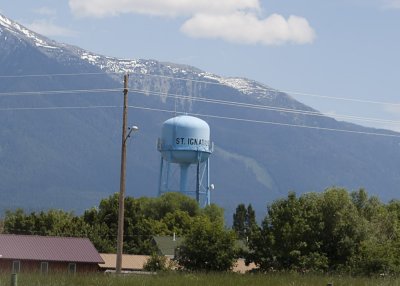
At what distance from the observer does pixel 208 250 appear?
68438 mm

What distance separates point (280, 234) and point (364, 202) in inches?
548

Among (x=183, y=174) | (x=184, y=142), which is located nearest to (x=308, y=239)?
(x=184, y=142)

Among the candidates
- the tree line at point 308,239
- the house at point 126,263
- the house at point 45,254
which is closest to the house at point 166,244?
the house at point 126,263

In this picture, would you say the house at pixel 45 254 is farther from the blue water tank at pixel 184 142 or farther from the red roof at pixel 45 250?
the blue water tank at pixel 184 142

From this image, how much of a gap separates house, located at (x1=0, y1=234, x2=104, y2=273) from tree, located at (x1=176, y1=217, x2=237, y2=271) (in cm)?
943

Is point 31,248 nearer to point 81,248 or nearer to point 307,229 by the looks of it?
point 81,248

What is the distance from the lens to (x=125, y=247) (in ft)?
342

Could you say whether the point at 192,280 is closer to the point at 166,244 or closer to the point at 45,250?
A: the point at 45,250

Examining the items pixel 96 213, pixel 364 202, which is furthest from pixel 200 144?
pixel 364 202

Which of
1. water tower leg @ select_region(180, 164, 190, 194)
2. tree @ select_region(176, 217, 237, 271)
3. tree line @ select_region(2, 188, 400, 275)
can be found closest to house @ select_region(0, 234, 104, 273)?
tree line @ select_region(2, 188, 400, 275)

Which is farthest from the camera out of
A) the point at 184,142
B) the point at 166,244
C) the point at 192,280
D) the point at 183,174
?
the point at 183,174

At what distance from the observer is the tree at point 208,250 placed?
6812cm

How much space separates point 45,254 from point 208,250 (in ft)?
47.6

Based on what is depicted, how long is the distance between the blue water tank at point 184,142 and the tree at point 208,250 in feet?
237
